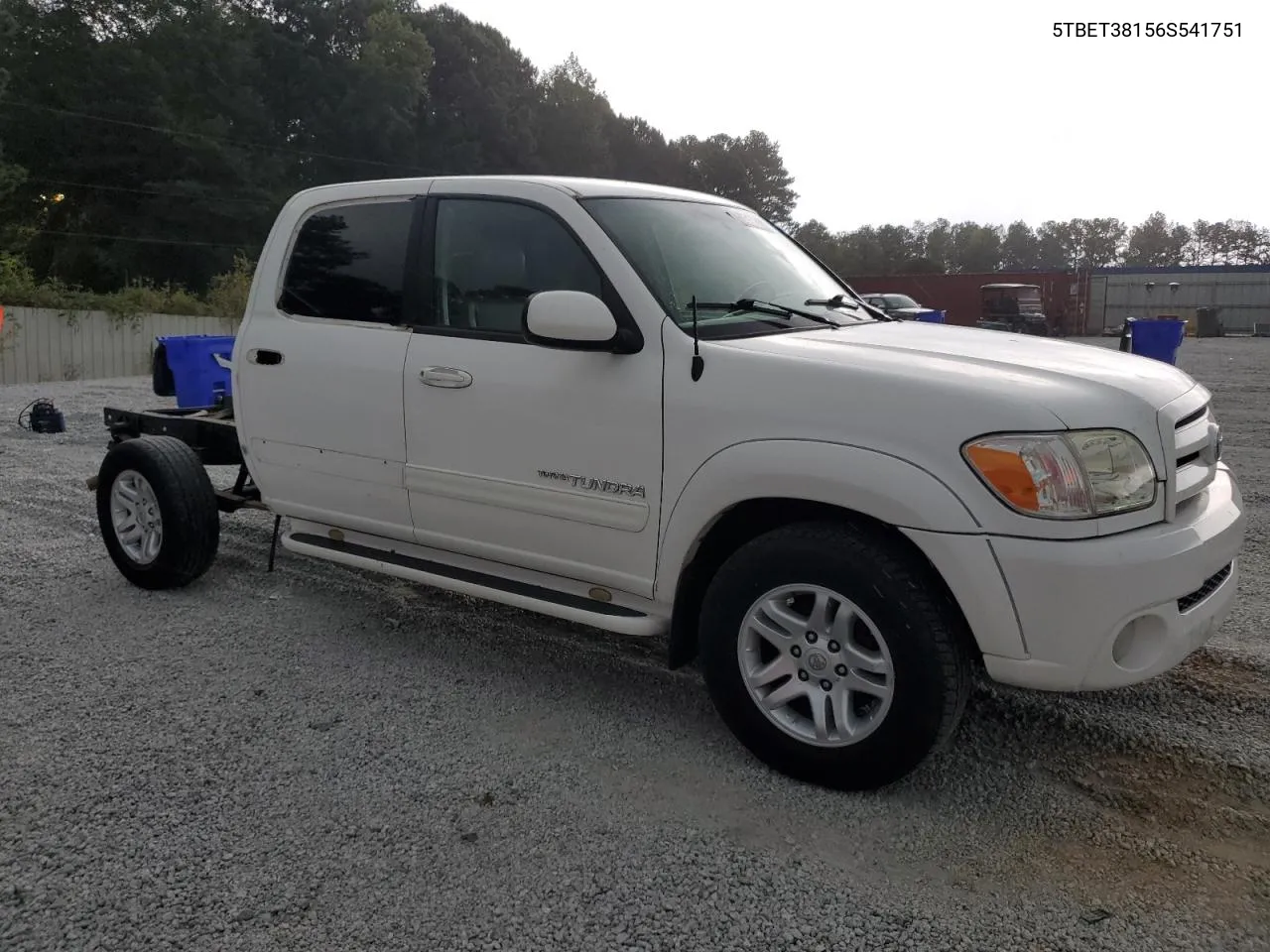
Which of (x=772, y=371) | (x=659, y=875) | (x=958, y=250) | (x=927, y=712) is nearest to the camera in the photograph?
(x=659, y=875)

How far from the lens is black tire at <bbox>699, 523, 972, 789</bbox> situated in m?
3.00

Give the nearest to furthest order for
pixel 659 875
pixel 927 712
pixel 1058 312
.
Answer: pixel 659 875 → pixel 927 712 → pixel 1058 312

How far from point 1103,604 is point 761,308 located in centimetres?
162

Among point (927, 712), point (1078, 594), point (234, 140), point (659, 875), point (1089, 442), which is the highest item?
point (234, 140)

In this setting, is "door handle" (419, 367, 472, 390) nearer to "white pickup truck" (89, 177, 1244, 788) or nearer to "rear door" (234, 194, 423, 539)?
"white pickup truck" (89, 177, 1244, 788)

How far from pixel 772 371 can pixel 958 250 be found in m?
97.7

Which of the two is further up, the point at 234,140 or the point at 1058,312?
the point at 234,140

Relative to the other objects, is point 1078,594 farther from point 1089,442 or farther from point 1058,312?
point 1058,312

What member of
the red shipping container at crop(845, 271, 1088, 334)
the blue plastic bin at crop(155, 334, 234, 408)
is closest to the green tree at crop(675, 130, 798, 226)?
the red shipping container at crop(845, 271, 1088, 334)

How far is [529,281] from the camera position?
397 centimetres

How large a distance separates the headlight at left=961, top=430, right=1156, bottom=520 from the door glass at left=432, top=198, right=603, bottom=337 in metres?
1.52

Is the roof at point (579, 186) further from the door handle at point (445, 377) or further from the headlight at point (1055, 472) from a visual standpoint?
the headlight at point (1055, 472)

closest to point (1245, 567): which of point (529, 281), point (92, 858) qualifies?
point (529, 281)

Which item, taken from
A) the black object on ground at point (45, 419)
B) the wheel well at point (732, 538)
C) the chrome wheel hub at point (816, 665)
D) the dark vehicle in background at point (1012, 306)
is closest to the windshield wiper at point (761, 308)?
the wheel well at point (732, 538)
